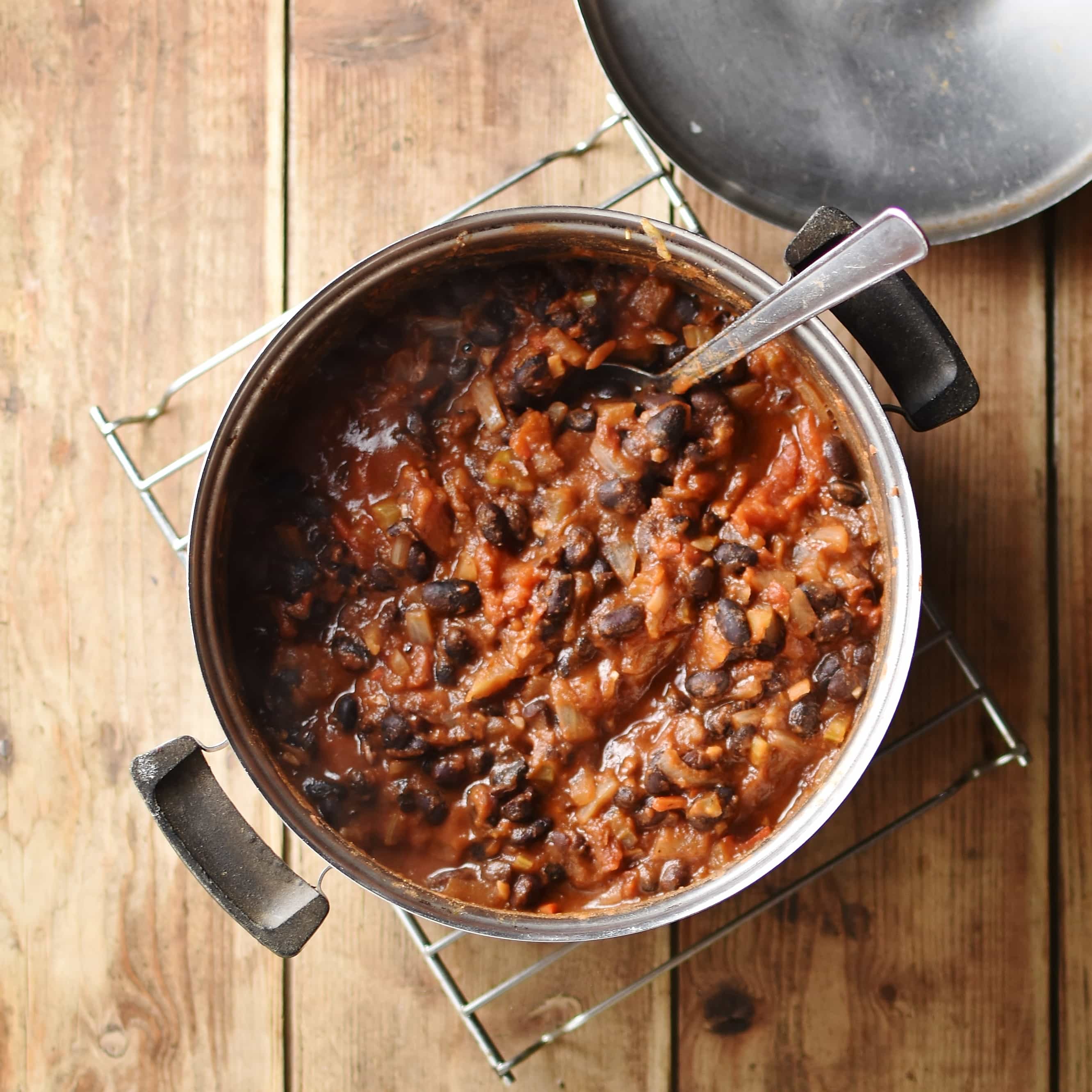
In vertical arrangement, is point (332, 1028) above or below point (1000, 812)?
above

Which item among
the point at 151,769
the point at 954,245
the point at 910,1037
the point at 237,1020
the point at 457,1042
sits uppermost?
the point at 151,769

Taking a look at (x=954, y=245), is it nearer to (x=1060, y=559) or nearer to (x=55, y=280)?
(x=1060, y=559)

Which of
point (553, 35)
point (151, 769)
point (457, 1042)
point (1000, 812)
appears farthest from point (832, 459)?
point (457, 1042)

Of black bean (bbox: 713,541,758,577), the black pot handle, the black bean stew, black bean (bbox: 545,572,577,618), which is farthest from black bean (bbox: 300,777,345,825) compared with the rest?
the black pot handle

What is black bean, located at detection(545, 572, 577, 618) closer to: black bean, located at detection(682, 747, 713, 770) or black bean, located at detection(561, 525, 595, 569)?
black bean, located at detection(561, 525, 595, 569)

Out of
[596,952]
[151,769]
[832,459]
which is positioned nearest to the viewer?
[151,769]

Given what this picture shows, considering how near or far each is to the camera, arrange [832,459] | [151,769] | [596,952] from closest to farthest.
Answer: [151,769] → [832,459] → [596,952]
